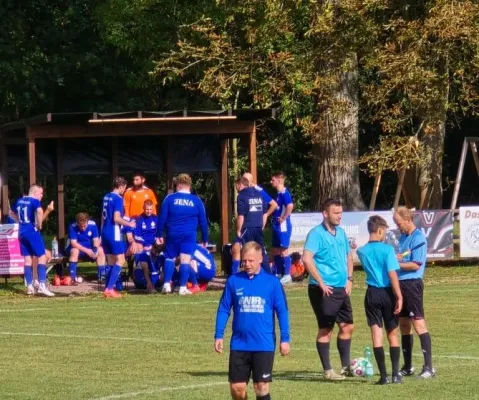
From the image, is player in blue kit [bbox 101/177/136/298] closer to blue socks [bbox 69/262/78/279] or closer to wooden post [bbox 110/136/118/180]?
blue socks [bbox 69/262/78/279]

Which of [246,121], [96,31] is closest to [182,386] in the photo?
[246,121]

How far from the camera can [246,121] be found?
25.9m

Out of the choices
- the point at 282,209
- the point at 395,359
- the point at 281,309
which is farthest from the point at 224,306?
the point at 282,209

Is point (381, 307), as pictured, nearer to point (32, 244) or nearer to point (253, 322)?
point (253, 322)

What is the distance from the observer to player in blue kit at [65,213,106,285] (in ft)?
82.8

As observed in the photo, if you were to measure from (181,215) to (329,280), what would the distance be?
9159 millimetres

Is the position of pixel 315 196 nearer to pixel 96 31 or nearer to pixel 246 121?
pixel 246 121

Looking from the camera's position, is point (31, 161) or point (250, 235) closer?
point (250, 235)

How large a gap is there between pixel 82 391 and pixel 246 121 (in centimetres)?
1431

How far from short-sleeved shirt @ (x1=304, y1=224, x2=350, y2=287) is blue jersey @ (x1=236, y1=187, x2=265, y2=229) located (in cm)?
899

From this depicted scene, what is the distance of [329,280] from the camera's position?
12867mm

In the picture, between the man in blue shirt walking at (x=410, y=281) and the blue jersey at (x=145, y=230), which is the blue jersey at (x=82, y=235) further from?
the man in blue shirt walking at (x=410, y=281)

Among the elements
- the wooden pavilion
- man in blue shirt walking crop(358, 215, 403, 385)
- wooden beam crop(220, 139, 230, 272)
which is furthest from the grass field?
wooden beam crop(220, 139, 230, 272)

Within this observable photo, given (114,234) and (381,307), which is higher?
(114,234)
